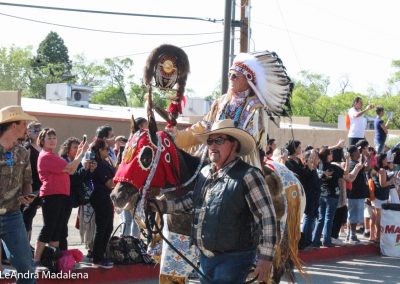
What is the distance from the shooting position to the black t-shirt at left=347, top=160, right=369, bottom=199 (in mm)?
13809

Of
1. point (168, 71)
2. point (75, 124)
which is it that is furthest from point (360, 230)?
point (75, 124)

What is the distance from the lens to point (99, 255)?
31.3 ft

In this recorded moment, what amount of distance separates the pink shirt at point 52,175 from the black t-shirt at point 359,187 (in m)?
6.48

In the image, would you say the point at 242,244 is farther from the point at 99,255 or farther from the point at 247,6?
the point at 247,6

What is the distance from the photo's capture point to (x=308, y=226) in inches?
497

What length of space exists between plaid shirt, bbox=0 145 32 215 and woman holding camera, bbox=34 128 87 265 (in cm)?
172

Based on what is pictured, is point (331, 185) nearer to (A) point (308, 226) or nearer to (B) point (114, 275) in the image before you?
(A) point (308, 226)

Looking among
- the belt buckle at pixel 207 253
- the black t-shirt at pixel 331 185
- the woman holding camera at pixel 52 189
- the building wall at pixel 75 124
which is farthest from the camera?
the building wall at pixel 75 124

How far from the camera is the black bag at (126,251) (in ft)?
32.5

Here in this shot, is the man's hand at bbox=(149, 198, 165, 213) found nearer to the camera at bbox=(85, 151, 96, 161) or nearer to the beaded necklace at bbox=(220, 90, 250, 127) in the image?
the beaded necklace at bbox=(220, 90, 250, 127)

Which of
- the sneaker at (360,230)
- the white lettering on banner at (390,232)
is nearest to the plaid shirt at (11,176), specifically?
the white lettering on banner at (390,232)

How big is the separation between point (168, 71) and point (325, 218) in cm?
752

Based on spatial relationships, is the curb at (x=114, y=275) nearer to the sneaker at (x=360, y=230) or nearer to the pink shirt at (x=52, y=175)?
the pink shirt at (x=52, y=175)

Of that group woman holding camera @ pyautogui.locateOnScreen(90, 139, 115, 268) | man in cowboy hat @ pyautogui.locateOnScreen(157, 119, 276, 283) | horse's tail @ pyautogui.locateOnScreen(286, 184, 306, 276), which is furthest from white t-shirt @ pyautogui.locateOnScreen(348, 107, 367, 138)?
man in cowboy hat @ pyautogui.locateOnScreen(157, 119, 276, 283)
